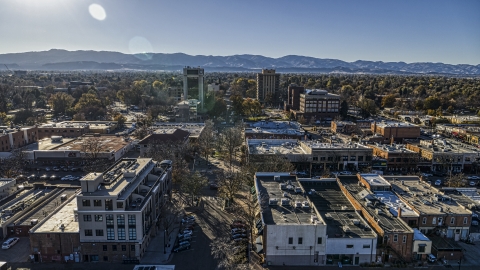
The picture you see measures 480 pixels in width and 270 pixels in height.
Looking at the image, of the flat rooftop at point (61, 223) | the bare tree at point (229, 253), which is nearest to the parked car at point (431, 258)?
the bare tree at point (229, 253)

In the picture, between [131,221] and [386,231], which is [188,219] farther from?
[386,231]

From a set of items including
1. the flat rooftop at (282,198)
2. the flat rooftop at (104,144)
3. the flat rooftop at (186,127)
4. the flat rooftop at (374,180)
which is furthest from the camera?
the flat rooftop at (186,127)

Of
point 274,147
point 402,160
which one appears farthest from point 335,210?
point 402,160

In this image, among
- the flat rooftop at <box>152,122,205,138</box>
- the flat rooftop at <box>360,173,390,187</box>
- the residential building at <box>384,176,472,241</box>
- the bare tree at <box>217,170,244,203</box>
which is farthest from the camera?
the flat rooftop at <box>152,122,205,138</box>

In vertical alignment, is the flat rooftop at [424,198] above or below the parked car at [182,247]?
above

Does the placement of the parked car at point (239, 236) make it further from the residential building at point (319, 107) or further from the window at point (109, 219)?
the residential building at point (319, 107)

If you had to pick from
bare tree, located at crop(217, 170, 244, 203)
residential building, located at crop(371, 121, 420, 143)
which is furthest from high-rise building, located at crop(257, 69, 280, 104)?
bare tree, located at crop(217, 170, 244, 203)

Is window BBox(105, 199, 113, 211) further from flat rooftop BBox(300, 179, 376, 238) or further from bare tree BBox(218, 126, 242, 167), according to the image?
bare tree BBox(218, 126, 242, 167)
